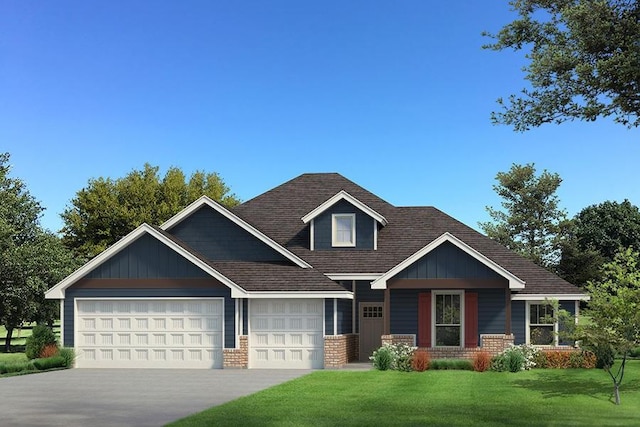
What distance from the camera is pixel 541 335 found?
3228 cm

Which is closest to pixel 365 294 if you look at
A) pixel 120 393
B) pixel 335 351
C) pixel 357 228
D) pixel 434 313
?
pixel 357 228

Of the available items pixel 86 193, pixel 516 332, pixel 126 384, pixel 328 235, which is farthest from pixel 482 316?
pixel 86 193

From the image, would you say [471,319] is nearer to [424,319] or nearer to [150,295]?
[424,319]

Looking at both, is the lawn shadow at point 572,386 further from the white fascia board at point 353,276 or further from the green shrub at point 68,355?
the green shrub at point 68,355

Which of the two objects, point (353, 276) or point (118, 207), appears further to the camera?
point (118, 207)

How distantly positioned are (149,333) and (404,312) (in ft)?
31.7

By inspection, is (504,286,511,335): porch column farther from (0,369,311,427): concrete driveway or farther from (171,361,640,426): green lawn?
(0,369,311,427): concrete driveway

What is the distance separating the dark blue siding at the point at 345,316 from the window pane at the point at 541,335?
7134 mm

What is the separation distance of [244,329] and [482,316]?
9027 mm

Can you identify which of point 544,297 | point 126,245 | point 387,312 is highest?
point 126,245

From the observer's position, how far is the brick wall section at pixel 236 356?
1182 inches

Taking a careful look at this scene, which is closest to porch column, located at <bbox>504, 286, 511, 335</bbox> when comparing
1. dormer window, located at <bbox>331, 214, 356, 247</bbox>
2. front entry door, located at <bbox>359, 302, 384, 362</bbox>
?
front entry door, located at <bbox>359, 302, 384, 362</bbox>

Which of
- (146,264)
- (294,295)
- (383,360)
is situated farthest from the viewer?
(146,264)

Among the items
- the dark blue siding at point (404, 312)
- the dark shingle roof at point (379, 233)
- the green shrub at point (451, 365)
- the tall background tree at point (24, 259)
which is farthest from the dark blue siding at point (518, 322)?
the tall background tree at point (24, 259)
